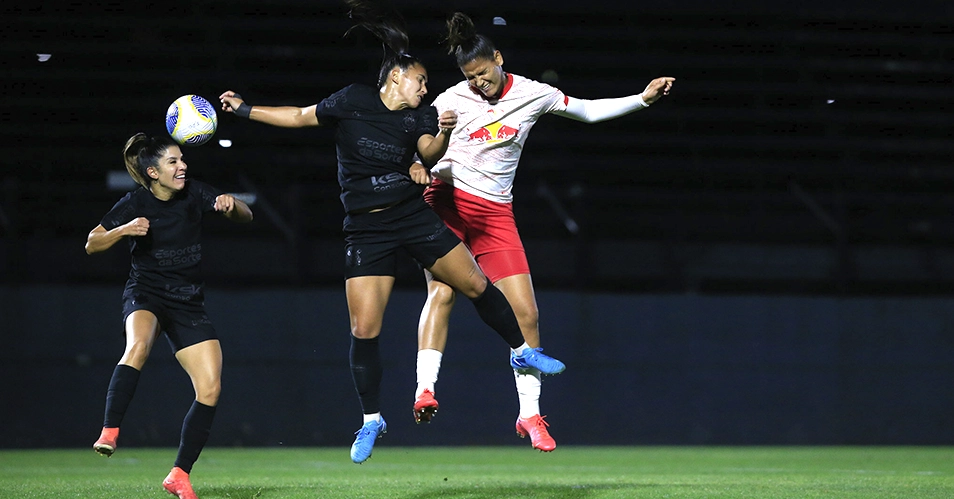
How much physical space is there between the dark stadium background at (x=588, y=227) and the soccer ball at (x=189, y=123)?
18.8ft

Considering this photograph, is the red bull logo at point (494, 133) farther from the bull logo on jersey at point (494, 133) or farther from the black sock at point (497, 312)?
the black sock at point (497, 312)

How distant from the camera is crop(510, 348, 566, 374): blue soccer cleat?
5.31 m

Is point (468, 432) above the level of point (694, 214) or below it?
below

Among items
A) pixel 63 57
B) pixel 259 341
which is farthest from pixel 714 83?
pixel 63 57

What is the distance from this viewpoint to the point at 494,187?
565cm

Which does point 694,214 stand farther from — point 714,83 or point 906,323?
point 906,323

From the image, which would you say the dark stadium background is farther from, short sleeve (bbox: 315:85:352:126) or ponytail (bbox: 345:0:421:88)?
short sleeve (bbox: 315:85:352:126)

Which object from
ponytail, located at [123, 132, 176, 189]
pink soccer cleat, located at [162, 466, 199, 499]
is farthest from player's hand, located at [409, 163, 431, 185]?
pink soccer cleat, located at [162, 466, 199, 499]

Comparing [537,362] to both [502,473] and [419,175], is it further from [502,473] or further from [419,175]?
[502,473]

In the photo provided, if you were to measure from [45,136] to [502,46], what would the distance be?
18.1 ft

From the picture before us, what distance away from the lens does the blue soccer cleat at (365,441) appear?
507cm

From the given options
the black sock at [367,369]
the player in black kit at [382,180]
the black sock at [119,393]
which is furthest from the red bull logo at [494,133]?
the black sock at [119,393]

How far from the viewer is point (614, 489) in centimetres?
581

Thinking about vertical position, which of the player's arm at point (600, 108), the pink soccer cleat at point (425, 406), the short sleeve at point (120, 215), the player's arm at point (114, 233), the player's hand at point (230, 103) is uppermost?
the player's arm at point (600, 108)
